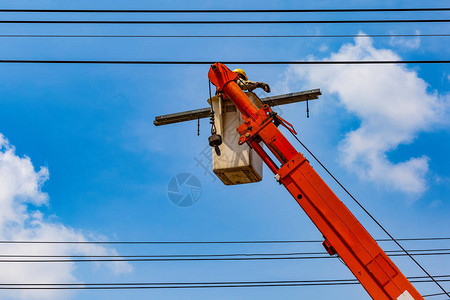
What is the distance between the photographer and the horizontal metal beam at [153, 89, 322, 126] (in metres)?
9.22

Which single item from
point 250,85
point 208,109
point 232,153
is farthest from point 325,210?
point 208,109

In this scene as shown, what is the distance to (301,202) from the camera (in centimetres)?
743

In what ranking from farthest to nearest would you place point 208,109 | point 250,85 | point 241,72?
point 208,109, point 241,72, point 250,85

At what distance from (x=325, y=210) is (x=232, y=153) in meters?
2.37

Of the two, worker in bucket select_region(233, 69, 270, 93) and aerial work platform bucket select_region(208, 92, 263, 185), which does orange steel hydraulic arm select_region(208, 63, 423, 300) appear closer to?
worker in bucket select_region(233, 69, 270, 93)

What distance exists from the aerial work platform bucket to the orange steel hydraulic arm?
23.5 inches

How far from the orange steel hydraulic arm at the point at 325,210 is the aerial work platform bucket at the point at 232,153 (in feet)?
1.96

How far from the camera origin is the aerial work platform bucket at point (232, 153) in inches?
344

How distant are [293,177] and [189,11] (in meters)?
3.62

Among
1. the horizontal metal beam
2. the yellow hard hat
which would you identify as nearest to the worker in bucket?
the yellow hard hat

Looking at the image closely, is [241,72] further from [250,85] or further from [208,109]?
[208,109]

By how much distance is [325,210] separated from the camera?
723cm

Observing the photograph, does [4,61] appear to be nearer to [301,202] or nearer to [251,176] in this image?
[251,176]

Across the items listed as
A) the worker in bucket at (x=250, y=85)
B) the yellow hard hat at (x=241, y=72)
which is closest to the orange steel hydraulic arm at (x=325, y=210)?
the worker in bucket at (x=250, y=85)
